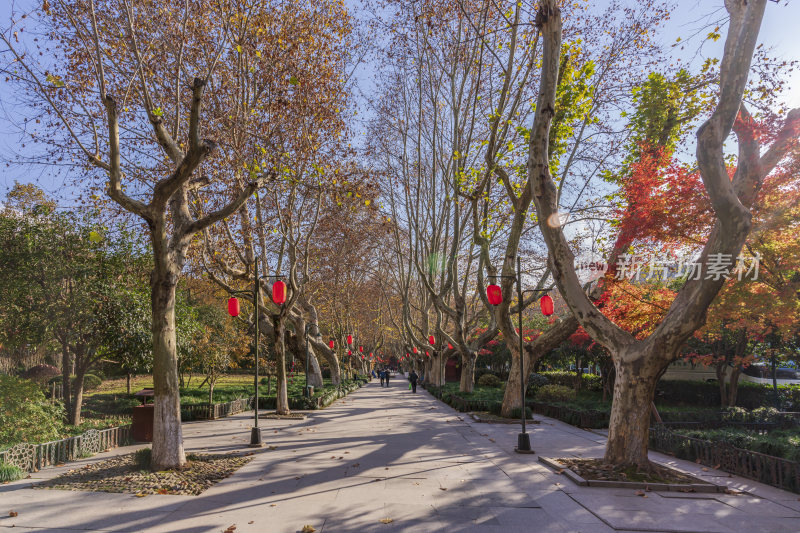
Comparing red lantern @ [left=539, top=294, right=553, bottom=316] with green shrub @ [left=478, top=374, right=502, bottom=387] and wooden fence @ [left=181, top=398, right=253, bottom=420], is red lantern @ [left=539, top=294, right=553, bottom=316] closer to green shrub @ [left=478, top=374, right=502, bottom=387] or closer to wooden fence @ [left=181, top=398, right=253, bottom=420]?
wooden fence @ [left=181, top=398, right=253, bottom=420]

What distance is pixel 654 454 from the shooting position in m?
11.0

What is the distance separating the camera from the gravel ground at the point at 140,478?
718cm

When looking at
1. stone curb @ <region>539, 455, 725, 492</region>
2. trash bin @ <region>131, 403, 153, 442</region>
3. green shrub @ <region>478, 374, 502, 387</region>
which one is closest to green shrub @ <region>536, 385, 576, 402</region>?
green shrub @ <region>478, 374, 502, 387</region>

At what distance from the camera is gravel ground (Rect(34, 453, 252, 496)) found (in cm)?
718

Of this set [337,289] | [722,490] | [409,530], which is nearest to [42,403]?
[409,530]

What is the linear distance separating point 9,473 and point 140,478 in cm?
220

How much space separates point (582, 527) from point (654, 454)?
668 centimetres

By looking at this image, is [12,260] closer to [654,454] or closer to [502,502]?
[502,502]

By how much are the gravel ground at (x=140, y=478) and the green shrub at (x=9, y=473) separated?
2.12ft

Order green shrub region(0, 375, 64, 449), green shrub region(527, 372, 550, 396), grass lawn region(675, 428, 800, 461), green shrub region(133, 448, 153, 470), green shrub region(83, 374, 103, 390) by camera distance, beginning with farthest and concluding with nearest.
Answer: green shrub region(83, 374, 103, 390), green shrub region(527, 372, 550, 396), green shrub region(0, 375, 64, 449), green shrub region(133, 448, 153, 470), grass lawn region(675, 428, 800, 461)

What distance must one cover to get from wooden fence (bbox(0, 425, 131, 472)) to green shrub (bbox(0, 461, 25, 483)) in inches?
9.8

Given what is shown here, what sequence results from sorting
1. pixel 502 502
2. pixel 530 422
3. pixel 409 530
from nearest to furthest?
pixel 409 530 → pixel 502 502 → pixel 530 422

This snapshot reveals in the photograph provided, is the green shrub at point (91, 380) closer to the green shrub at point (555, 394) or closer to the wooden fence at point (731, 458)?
the green shrub at point (555, 394)

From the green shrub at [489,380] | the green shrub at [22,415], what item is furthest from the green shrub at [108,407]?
the green shrub at [489,380]
